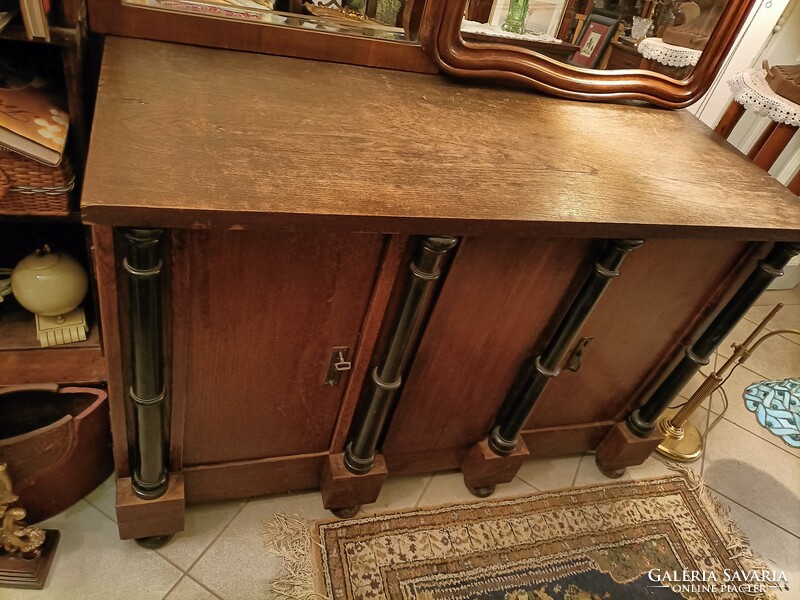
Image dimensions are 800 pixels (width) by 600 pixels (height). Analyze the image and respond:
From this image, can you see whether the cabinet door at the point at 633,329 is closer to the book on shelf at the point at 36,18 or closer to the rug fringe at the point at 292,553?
the rug fringe at the point at 292,553

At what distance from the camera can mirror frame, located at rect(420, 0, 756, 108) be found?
1.09m

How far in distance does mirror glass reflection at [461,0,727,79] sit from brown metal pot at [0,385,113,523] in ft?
3.42

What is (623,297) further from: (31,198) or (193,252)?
(31,198)

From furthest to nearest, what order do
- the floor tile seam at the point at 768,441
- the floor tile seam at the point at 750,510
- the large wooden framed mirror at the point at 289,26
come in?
the floor tile seam at the point at 768,441 < the floor tile seam at the point at 750,510 < the large wooden framed mirror at the point at 289,26

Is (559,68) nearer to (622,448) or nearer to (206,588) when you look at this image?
(622,448)

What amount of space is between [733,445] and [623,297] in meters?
0.93

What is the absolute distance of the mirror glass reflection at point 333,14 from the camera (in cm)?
103

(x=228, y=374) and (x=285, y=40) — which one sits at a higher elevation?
(x=285, y=40)

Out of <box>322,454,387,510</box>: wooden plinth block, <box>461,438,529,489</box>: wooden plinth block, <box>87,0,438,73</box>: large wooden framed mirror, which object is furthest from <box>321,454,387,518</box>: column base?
<box>87,0,438,73</box>: large wooden framed mirror

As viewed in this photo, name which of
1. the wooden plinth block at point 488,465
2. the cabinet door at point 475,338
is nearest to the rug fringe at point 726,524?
the wooden plinth block at point 488,465

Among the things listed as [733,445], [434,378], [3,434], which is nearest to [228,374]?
[434,378]

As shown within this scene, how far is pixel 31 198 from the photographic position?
937 mm

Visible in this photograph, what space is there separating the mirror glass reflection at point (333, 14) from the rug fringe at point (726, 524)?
1370 millimetres

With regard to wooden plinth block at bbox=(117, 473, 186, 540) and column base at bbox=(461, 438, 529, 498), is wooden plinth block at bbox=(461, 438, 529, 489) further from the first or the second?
wooden plinth block at bbox=(117, 473, 186, 540)
